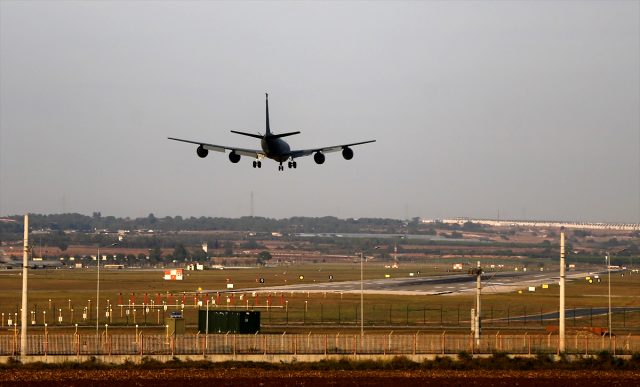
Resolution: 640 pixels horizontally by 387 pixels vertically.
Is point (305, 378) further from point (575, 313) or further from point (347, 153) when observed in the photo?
point (575, 313)

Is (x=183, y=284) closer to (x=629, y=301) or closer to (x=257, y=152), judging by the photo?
(x=629, y=301)

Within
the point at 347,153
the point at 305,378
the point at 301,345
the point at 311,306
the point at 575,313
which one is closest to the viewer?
the point at 305,378

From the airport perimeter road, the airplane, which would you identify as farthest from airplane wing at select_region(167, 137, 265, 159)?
the airport perimeter road

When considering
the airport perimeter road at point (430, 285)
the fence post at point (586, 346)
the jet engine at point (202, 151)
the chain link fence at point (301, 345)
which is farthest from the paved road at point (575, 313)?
the jet engine at point (202, 151)

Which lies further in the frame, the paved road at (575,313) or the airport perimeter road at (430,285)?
the airport perimeter road at (430,285)

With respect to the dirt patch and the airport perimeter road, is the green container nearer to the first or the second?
the dirt patch

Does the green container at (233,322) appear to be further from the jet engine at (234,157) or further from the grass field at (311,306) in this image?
the jet engine at (234,157)

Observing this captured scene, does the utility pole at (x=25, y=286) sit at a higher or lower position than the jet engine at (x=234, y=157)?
lower

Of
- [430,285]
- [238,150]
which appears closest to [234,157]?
[238,150]
